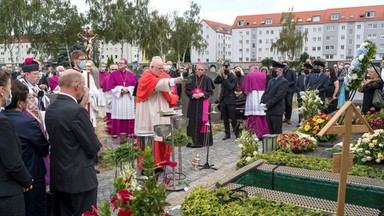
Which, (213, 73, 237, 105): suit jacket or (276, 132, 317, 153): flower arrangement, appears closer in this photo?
(276, 132, 317, 153): flower arrangement

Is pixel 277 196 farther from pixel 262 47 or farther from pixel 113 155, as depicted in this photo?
pixel 262 47

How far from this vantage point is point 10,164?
2.95 meters

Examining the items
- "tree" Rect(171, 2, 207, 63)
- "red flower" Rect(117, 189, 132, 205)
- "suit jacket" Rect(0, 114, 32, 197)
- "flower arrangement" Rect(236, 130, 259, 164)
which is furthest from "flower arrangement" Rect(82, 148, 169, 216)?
"tree" Rect(171, 2, 207, 63)

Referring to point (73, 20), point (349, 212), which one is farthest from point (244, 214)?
point (73, 20)

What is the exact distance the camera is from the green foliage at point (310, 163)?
532 cm

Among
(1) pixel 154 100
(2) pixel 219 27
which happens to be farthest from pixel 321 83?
(2) pixel 219 27

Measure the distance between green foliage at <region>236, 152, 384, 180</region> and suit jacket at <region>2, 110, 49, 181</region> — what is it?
11.5 feet

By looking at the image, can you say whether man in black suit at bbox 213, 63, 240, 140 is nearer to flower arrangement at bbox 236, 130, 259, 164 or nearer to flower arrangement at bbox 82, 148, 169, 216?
flower arrangement at bbox 236, 130, 259, 164

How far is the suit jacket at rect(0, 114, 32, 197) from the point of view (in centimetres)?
289

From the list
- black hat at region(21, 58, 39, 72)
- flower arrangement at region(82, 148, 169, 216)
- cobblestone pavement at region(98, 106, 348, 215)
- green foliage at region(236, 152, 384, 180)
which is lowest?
cobblestone pavement at region(98, 106, 348, 215)

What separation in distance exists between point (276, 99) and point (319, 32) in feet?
276

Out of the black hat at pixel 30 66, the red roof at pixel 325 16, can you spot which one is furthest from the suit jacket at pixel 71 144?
the red roof at pixel 325 16

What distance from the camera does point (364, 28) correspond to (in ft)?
265

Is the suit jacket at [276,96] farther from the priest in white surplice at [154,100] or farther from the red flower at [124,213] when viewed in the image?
the red flower at [124,213]
